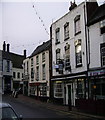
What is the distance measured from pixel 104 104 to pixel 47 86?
47.1ft

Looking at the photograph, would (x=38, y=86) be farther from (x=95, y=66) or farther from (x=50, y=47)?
(x=95, y=66)

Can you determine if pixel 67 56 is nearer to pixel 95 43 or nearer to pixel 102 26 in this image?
pixel 95 43

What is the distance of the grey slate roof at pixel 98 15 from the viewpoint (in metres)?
20.6

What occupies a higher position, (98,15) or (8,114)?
(98,15)

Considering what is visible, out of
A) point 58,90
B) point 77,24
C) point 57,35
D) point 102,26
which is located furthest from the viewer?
point 57,35

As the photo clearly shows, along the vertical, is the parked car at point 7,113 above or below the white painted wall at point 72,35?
below

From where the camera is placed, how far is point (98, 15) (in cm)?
2173

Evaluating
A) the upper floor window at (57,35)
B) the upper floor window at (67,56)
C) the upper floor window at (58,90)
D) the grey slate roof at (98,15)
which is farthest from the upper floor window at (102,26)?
the upper floor window at (58,90)

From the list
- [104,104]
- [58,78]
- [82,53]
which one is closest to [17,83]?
[58,78]

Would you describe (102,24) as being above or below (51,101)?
above

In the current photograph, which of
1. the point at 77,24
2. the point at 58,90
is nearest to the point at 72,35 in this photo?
the point at 77,24

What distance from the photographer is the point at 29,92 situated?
39.4 m

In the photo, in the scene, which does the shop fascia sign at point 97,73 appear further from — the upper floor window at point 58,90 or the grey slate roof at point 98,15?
the upper floor window at point 58,90

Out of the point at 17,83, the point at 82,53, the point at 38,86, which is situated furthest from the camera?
the point at 17,83
